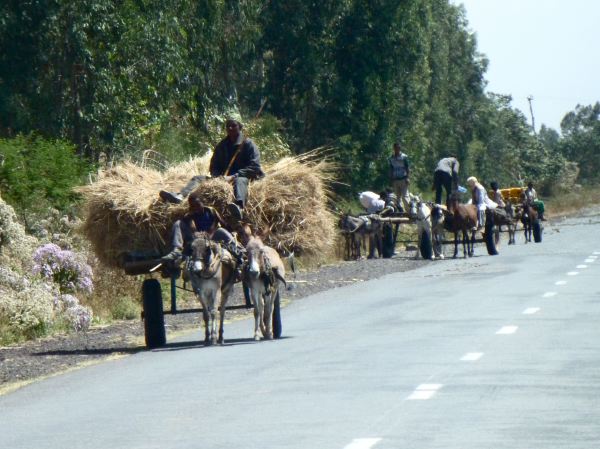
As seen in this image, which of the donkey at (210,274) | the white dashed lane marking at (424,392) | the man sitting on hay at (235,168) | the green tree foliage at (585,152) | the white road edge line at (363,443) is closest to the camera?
→ the white road edge line at (363,443)

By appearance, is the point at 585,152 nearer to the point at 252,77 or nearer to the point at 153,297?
the point at 252,77

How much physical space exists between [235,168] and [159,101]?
51.8ft

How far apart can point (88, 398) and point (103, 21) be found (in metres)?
18.1

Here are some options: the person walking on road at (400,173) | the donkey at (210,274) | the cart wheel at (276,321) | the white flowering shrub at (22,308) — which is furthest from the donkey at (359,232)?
the donkey at (210,274)

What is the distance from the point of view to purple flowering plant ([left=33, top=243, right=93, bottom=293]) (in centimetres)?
2281

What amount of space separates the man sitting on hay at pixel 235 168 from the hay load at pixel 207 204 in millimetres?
115

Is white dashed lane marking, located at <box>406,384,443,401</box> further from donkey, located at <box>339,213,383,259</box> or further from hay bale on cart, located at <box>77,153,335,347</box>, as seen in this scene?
donkey, located at <box>339,213,383,259</box>

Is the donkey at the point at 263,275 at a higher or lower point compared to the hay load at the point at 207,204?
lower

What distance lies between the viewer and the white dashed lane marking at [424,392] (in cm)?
1142

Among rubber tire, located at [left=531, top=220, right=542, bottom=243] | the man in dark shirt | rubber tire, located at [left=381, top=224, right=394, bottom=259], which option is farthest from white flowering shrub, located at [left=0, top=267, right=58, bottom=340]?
rubber tire, located at [left=531, top=220, right=542, bottom=243]

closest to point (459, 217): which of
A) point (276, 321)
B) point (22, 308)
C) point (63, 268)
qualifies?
point (63, 268)

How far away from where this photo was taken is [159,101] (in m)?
33.1

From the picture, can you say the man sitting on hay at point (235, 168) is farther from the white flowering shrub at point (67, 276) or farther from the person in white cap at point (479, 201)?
the person in white cap at point (479, 201)

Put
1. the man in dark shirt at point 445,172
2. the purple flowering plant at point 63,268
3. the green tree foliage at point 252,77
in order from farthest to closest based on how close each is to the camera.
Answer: the man in dark shirt at point 445,172 < the green tree foliage at point 252,77 < the purple flowering plant at point 63,268
